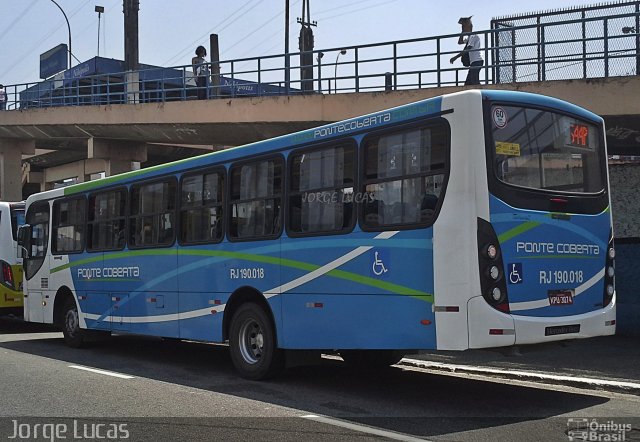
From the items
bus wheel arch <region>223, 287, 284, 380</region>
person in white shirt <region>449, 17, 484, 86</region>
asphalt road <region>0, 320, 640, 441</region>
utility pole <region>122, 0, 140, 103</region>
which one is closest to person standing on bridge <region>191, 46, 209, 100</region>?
utility pole <region>122, 0, 140, 103</region>

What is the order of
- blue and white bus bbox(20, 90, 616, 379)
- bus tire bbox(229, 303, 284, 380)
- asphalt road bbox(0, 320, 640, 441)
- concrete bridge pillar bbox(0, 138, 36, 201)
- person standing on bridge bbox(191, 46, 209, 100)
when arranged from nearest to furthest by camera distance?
asphalt road bbox(0, 320, 640, 441) < blue and white bus bbox(20, 90, 616, 379) < bus tire bbox(229, 303, 284, 380) < person standing on bridge bbox(191, 46, 209, 100) < concrete bridge pillar bbox(0, 138, 36, 201)

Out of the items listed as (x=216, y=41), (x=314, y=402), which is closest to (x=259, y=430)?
(x=314, y=402)

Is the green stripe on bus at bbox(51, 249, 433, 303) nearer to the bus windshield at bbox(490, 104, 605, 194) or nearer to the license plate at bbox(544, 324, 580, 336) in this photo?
the license plate at bbox(544, 324, 580, 336)

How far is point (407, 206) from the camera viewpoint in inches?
300

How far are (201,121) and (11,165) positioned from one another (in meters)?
13.7

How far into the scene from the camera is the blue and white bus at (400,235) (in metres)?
7.14

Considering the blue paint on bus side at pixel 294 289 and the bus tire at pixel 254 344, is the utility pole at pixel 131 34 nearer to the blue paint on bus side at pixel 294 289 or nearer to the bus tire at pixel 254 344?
the blue paint on bus side at pixel 294 289

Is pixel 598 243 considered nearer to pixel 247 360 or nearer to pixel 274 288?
pixel 274 288

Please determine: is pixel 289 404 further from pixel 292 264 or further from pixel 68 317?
pixel 68 317

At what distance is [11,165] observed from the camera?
105 feet

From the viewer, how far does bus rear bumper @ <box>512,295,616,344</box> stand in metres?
7.19

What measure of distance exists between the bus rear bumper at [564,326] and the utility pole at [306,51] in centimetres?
1211

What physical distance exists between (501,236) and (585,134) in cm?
208

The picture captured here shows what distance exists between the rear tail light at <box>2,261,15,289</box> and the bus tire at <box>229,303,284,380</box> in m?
8.81
